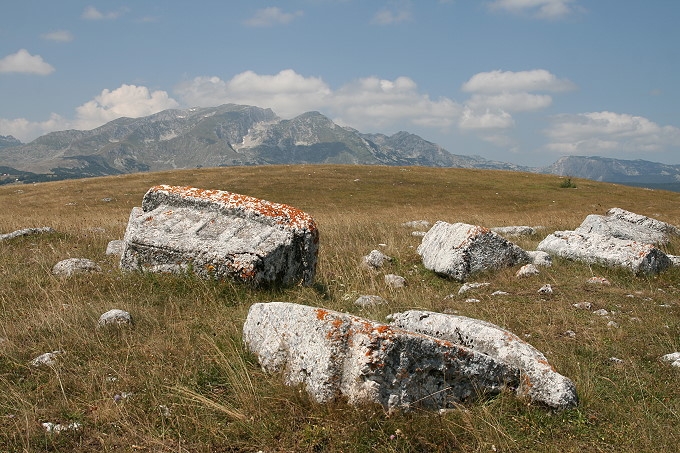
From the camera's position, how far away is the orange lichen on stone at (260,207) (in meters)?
10.2

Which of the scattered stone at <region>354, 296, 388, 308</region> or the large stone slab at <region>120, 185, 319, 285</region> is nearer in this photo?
the scattered stone at <region>354, 296, 388, 308</region>

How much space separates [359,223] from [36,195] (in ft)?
141

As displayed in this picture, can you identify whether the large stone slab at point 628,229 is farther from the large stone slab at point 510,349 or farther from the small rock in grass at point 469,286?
the large stone slab at point 510,349

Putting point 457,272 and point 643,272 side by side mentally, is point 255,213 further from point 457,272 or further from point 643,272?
point 643,272

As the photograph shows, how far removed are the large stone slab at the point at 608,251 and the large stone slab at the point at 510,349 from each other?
818 centimetres

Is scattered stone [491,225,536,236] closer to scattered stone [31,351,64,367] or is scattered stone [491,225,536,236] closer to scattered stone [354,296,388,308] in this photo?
scattered stone [354,296,388,308]

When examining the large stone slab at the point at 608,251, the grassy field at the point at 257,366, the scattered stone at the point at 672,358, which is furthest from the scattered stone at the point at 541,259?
the scattered stone at the point at 672,358

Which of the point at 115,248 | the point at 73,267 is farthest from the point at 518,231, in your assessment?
the point at 73,267

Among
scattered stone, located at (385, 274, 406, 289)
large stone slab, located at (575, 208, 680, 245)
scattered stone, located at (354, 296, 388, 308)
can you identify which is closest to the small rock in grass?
scattered stone, located at (385, 274, 406, 289)

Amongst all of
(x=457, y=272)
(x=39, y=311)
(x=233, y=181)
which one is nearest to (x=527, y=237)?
(x=457, y=272)

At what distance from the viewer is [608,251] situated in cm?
1303

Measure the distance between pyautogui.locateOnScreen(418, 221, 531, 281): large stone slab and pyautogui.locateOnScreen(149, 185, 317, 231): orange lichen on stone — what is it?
3.82 m

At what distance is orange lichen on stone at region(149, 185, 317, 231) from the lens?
1016cm

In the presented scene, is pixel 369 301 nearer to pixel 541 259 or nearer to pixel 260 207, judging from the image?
pixel 260 207
